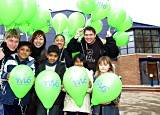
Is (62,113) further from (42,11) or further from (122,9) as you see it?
(122,9)

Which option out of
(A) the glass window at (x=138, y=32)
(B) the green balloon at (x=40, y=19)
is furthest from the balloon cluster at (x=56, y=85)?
(A) the glass window at (x=138, y=32)

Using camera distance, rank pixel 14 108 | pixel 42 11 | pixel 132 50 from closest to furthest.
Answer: pixel 14 108, pixel 42 11, pixel 132 50

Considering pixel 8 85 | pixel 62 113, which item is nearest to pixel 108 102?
pixel 62 113

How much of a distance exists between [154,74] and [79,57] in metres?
29.3

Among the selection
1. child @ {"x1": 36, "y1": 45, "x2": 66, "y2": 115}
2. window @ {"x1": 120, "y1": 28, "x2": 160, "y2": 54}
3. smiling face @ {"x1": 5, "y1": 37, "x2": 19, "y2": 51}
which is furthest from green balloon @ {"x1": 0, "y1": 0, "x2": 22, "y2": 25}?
window @ {"x1": 120, "y1": 28, "x2": 160, "y2": 54}

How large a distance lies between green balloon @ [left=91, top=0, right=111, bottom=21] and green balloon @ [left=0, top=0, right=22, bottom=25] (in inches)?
54.9

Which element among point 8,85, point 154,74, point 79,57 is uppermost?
point 79,57

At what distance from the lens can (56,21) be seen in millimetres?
5535

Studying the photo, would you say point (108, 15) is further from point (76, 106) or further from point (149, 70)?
point (149, 70)

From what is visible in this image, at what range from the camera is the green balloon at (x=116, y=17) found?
5281 millimetres

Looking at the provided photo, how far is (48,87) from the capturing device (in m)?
3.82

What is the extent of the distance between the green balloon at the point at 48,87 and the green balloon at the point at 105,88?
0.49 meters

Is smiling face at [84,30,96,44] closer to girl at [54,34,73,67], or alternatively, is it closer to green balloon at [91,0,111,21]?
girl at [54,34,73,67]

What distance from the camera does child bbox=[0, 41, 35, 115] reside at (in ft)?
13.1
